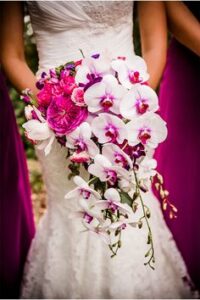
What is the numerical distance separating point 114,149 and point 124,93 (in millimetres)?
151

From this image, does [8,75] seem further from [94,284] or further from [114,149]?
[94,284]

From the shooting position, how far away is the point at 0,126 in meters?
1.74

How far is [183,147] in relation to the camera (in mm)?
1781

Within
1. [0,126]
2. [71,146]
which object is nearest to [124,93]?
[71,146]

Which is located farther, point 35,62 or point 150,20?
point 35,62

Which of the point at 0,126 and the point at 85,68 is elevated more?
the point at 85,68

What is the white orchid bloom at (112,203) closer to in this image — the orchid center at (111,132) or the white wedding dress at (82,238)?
the orchid center at (111,132)

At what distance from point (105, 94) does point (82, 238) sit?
851 mm

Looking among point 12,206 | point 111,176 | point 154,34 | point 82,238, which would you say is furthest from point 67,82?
point 12,206

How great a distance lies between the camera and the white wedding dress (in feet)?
4.96

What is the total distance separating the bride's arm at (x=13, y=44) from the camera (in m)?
1.51

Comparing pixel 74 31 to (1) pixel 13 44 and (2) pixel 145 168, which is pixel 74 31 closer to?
(1) pixel 13 44

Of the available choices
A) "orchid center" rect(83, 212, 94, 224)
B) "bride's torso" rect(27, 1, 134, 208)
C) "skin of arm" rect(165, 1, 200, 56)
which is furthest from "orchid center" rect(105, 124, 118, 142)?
"skin of arm" rect(165, 1, 200, 56)

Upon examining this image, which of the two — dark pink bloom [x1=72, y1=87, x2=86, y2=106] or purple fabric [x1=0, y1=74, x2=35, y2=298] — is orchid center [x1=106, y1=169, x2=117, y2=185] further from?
purple fabric [x1=0, y1=74, x2=35, y2=298]
